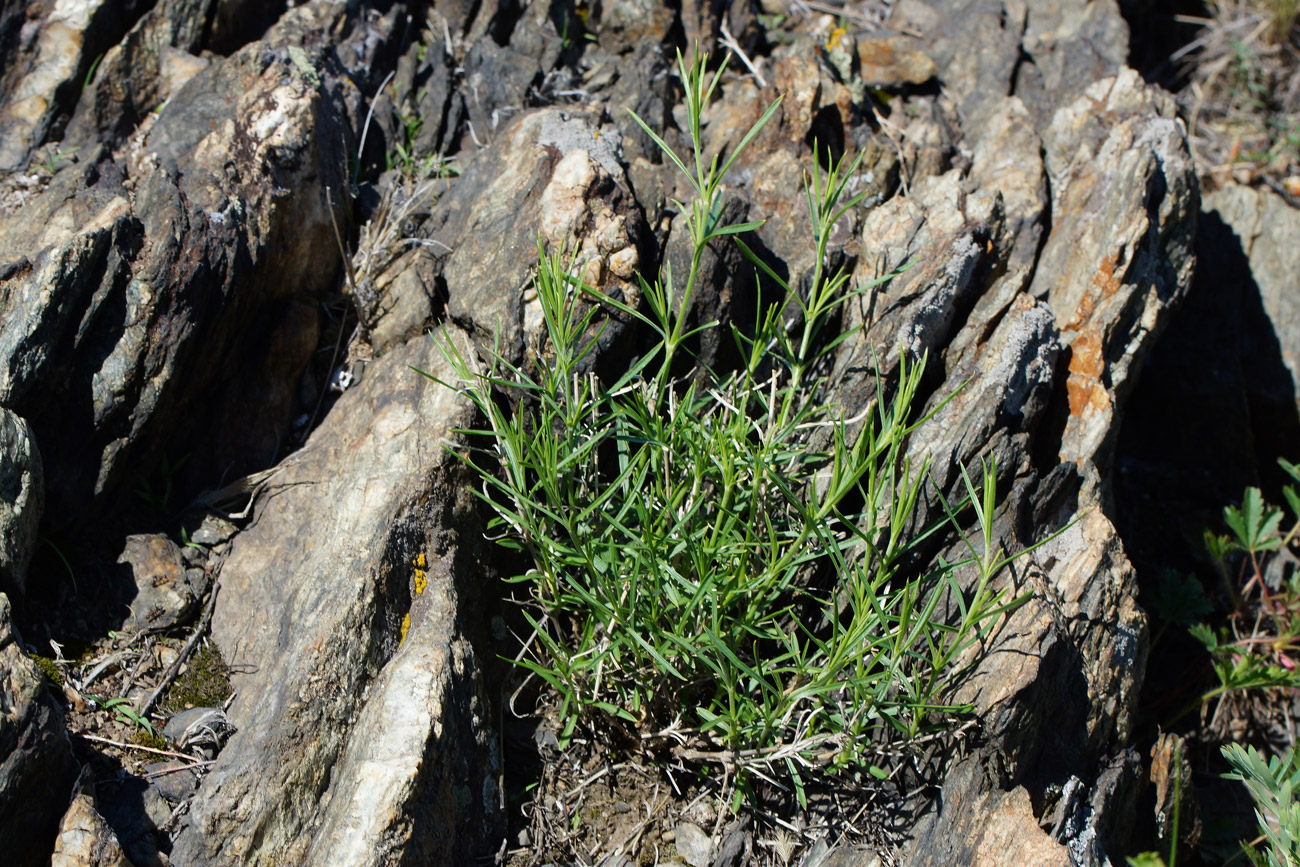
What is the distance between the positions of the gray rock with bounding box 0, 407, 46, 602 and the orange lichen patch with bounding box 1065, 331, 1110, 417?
353 centimetres

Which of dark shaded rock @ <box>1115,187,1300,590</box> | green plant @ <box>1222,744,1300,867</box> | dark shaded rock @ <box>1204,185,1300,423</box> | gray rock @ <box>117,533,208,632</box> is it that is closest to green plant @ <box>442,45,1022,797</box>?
green plant @ <box>1222,744,1300,867</box>

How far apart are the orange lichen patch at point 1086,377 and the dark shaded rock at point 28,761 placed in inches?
137

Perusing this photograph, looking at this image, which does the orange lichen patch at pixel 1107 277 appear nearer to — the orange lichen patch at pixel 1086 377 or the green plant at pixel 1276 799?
the orange lichen patch at pixel 1086 377

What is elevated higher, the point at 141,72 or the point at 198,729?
the point at 141,72

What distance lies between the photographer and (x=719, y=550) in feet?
8.26

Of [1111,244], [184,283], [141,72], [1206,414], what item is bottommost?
[1206,414]

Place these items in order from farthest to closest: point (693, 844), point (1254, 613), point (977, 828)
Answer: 1. point (1254, 613)
2. point (693, 844)
3. point (977, 828)

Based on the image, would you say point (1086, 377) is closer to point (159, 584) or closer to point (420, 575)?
point (420, 575)

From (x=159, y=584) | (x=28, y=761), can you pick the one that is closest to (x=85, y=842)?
(x=28, y=761)

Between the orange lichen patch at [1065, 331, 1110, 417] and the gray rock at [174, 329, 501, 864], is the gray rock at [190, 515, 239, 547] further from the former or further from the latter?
the orange lichen patch at [1065, 331, 1110, 417]

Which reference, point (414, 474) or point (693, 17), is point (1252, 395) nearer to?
point (693, 17)

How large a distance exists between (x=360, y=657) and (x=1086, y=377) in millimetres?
2871

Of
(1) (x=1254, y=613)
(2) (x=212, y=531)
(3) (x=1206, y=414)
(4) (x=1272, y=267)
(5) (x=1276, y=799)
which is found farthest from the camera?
(4) (x=1272, y=267)

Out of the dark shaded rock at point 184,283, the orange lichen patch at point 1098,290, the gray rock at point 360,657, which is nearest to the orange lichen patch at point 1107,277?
the orange lichen patch at point 1098,290
